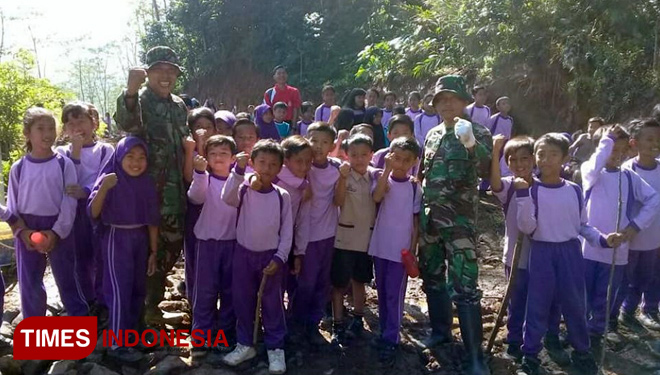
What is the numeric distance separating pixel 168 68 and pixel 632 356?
13.4 feet

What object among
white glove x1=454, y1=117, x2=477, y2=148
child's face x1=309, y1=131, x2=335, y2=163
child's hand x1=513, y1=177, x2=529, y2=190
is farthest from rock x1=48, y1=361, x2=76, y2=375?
child's hand x1=513, y1=177, x2=529, y2=190

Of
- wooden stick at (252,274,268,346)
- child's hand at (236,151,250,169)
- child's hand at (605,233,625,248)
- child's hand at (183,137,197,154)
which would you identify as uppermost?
child's hand at (183,137,197,154)

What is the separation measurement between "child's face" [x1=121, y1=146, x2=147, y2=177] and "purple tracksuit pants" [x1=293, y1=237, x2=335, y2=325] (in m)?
1.34

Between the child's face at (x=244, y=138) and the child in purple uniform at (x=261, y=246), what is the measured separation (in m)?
0.99

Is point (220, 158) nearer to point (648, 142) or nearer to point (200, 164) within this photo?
point (200, 164)

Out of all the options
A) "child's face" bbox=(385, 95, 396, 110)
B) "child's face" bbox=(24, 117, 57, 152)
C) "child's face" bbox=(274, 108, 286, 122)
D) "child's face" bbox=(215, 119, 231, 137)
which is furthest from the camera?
"child's face" bbox=(385, 95, 396, 110)

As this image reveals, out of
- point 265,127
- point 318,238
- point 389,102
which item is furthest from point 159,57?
point 389,102

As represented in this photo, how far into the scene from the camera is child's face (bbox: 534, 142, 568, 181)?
12.1ft

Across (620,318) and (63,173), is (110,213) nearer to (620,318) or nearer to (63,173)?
(63,173)

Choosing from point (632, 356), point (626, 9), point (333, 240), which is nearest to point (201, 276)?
point (333, 240)

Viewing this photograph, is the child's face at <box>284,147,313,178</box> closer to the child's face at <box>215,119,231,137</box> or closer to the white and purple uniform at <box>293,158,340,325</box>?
the white and purple uniform at <box>293,158,340,325</box>

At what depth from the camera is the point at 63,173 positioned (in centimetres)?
398

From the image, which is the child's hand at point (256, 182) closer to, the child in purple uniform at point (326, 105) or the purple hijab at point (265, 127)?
the purple hijab at point (265, 127)

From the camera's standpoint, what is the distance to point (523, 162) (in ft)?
12.7
